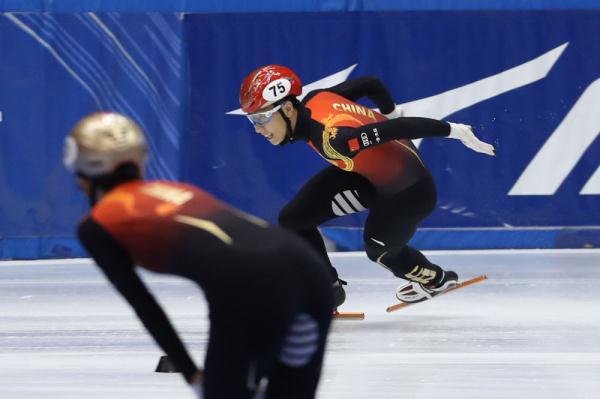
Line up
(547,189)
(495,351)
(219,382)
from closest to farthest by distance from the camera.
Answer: (219,382), (495,351), (547,189)

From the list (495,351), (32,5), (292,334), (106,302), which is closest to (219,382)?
(292,334)

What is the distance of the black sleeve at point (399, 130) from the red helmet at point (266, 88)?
A: 40 cm

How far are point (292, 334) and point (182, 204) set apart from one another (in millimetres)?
331

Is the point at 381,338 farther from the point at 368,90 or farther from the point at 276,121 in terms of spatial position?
the point at 368,90

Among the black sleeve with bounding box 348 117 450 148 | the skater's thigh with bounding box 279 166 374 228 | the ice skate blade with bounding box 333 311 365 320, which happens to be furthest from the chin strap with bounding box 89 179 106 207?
the ice skate blade with bounding box 333 311 365 320

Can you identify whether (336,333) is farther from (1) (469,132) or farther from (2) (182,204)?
(2) (182,204)

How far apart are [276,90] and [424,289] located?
1240 millimetres

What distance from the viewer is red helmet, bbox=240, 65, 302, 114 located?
4.96 metres

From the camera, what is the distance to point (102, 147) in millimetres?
2229

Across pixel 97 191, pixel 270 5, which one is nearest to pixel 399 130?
pixel 97 191

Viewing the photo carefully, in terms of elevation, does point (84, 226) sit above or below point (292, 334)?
above

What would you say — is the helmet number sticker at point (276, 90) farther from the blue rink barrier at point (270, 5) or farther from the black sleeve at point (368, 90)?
A: the blue rink barrier at point (270, 5)

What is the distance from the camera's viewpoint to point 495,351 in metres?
4.47

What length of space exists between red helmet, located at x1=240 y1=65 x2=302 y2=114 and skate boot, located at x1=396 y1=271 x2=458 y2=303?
115 cm
